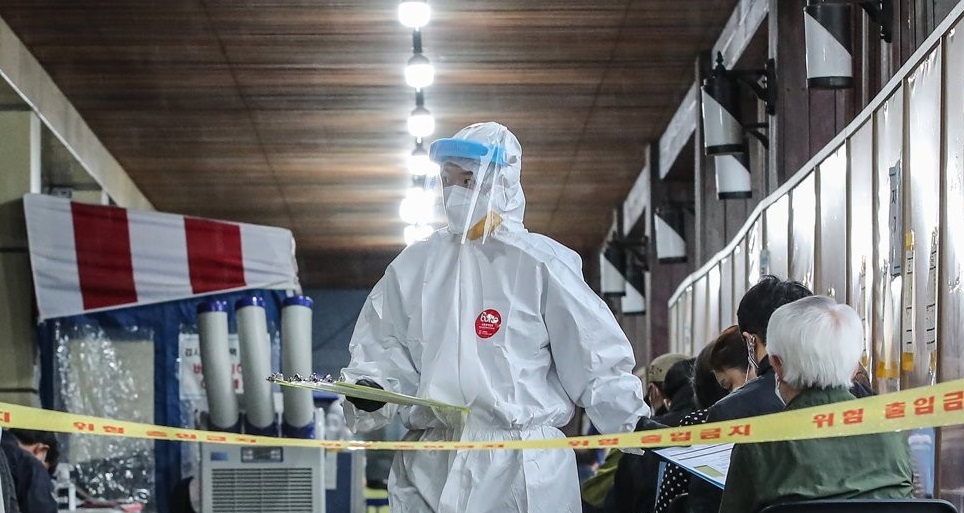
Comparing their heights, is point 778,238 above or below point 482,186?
above

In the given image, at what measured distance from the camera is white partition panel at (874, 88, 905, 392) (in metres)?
4.90

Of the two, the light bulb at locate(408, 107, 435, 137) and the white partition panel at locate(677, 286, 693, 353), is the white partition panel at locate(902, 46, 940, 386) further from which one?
the light bulb at locate(408, 107, 435, 137)

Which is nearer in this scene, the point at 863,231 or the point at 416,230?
the point at 863,231

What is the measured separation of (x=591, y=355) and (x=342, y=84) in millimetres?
7579

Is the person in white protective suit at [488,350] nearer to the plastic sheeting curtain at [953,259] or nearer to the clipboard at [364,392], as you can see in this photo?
the clipboard at [364,392]

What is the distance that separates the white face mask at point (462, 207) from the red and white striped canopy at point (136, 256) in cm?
536

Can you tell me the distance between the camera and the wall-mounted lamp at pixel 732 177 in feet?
29.7

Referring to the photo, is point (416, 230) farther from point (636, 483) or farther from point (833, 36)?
point (636, 483)

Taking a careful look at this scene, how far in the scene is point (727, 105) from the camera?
28.6 ft

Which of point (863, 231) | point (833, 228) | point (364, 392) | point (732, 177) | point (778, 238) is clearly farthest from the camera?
point (732, 177)

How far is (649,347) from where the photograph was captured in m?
14.7

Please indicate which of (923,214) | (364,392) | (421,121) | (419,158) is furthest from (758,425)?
(419,158)

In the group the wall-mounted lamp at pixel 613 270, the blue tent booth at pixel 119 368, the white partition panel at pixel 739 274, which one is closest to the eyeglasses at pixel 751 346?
the white partition panel at pixel 739 274

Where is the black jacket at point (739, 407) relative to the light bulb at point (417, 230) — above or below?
below
